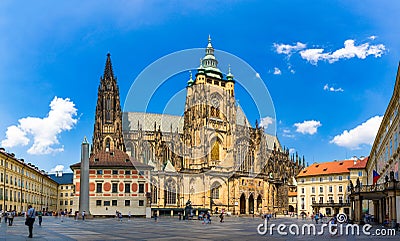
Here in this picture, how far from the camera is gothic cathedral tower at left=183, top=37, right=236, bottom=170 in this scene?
107250 millimetres

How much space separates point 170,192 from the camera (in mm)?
100250

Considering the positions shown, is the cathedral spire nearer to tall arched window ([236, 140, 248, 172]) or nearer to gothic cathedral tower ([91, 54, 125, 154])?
gothic cathedral tower ([91, 54, 125, 154])

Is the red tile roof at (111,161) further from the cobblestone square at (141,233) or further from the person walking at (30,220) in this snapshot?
the person walking at (30,220)

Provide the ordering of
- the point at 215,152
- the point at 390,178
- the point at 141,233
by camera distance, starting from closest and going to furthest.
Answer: the point at 141,233 < the point at 390,178 < the point at 215,152

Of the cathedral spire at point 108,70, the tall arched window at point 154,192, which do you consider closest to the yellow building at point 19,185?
the tall arched window at point 154,192

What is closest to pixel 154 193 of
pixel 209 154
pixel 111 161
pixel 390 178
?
pixel 209 154

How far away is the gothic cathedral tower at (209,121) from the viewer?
352 ft

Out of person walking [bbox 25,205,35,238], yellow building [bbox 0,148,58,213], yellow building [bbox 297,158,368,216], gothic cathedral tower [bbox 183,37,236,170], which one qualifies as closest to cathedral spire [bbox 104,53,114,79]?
gothic cathedral tower [bbox 183,37,236,170]

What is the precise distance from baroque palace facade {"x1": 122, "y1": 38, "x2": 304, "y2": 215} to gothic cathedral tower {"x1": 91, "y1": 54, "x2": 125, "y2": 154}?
3.14 meters

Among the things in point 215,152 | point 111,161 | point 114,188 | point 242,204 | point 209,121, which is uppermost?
point 209,121

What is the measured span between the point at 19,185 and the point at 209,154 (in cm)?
4257

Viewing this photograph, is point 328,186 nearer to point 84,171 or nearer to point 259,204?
point 259,204

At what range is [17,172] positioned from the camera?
259 feet

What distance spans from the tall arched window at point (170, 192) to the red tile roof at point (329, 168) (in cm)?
2852
